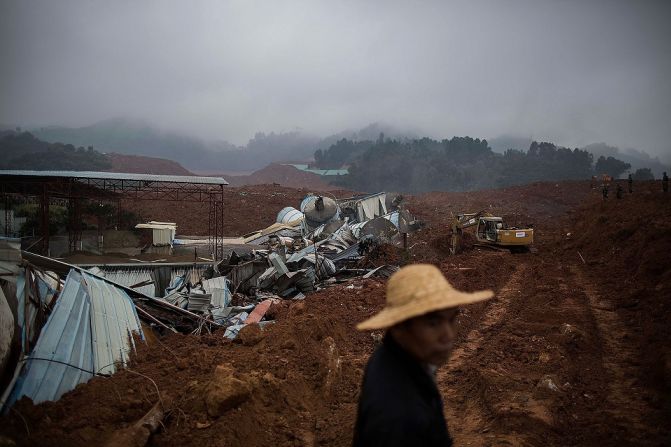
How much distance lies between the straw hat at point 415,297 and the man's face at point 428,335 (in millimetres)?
56

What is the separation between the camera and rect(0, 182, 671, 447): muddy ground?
4316 millimetres

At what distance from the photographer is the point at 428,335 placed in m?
1.79

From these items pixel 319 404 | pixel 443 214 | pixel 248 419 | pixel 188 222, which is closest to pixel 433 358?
pixel 248 419

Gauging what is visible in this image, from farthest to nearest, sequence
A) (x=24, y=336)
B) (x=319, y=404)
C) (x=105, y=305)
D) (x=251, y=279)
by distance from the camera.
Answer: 1. (x=251, y=279)
2. (x=105, y=305)
3. (x=319, y=404)
4. (x=24, y=336)

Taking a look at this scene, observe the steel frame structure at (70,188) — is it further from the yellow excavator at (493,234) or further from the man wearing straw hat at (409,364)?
the man wearing straw hat at (409,364)

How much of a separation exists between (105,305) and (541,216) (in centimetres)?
3105

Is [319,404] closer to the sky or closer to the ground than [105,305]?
closer to the ground

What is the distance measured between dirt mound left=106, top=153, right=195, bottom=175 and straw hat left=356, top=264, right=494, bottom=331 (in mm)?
71134

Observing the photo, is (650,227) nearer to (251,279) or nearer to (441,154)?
(251,279)

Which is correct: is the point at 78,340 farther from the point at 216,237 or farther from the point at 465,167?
the point at 465,167

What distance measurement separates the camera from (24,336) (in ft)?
16.0

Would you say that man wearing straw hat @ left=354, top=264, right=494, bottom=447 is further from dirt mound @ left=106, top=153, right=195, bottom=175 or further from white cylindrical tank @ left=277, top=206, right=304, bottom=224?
dirt mound @ left=106, top=153, right=195, bottom=175

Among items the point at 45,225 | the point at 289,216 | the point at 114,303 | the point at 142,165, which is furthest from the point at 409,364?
the point at 142,165

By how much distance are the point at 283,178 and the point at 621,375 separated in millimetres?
72796
